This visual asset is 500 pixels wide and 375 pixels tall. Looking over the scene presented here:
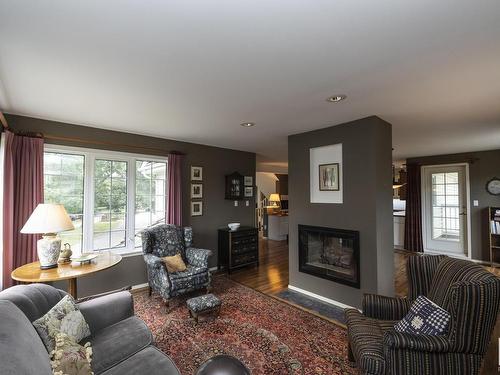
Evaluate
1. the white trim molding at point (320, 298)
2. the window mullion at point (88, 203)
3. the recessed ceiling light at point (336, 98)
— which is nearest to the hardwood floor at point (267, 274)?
the white trim molding at point (320, 298)

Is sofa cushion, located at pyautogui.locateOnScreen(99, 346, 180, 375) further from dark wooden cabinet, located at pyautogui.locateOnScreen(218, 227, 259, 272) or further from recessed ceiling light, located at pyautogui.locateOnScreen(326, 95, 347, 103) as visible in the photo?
dark wooden cabinet, located at pyautogui.locateOnScreen(218, 227, 259, 272)

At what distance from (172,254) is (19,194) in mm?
1966

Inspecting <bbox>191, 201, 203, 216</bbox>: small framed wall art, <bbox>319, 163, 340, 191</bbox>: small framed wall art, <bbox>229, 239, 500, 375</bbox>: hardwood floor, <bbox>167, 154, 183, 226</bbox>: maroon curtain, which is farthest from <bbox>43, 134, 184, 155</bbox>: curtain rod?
<bbox>229, 239, 500, 375</bbox>: hardwood floor

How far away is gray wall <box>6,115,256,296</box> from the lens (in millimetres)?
3262

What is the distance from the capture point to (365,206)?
117 inches

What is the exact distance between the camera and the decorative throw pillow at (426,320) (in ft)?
5.24

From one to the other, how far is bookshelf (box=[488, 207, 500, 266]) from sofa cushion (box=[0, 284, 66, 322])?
7028 millimetres

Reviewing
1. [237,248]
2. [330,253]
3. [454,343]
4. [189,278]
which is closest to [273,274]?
[237,248]

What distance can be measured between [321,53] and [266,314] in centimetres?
279

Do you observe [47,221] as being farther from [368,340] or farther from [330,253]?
[330,253]

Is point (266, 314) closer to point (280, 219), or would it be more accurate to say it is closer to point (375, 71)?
point (375, 71)

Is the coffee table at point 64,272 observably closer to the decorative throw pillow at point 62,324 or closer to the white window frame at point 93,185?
the decorative throw pillow at point 62,324

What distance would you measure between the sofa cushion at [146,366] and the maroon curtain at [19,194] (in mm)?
2164

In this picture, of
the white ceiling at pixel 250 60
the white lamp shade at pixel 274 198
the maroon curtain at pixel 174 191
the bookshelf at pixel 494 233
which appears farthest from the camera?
the white lamp shade at pixel 274 198
